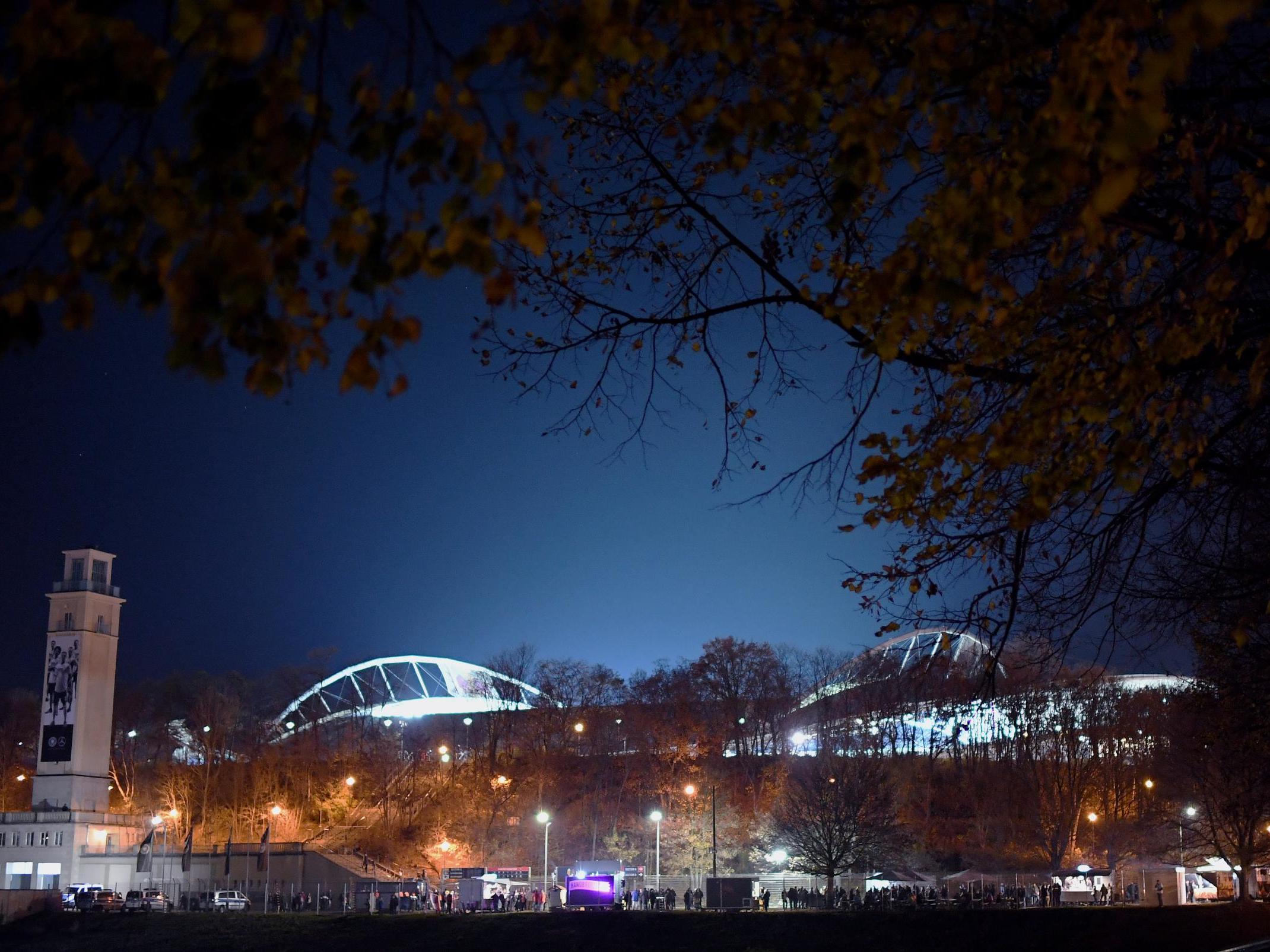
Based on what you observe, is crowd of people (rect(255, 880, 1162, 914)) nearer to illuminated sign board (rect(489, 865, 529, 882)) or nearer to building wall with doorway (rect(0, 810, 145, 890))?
illuminated sign board (rect(489, 865, 529, 882))

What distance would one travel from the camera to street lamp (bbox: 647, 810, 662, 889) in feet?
192

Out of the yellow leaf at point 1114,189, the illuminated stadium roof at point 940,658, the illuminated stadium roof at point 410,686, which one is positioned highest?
the illuminated stadium roof at point 410,686

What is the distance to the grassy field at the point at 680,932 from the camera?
109 ft

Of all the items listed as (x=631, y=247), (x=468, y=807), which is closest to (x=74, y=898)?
(x=468, y=807)

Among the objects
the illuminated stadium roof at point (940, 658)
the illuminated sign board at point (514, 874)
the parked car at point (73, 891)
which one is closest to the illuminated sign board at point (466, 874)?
the illuminated sign board at point (514, 874)

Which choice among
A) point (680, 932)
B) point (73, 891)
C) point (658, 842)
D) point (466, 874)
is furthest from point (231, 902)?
point (680, 932)

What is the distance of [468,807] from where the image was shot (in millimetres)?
69375

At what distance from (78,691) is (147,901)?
23.5 metres

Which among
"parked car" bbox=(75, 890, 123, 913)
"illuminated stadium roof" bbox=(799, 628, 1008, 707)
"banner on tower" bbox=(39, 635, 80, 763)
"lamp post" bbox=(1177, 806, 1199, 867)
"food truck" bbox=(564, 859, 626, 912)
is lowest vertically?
"parked car" bbox=(75, 890, 123, 913)

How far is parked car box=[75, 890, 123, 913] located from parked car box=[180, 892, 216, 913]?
292cm

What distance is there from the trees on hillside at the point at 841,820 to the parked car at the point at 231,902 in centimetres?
2389

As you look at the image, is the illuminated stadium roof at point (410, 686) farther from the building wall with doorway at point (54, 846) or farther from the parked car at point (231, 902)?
the parked car at point (231, 902)

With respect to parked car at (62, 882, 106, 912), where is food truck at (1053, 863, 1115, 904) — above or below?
above

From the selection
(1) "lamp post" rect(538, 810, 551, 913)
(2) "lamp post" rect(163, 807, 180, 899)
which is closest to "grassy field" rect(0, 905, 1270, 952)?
(1) "lamp post" rect(538, 810, 551, 913)
